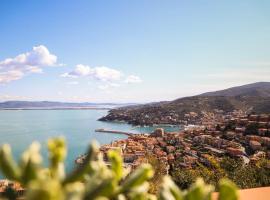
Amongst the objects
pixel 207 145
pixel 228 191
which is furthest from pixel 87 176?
pixel 207 145

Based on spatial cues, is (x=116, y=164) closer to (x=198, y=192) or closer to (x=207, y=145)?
(x=198, y=192)

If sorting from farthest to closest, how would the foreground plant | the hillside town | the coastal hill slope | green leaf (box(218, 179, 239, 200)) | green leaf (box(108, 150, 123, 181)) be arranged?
the coastal hill slope < the hillside town < green leaf (box(108, 150, 123, 181)) < green leaf (box(218, 179, 239, 200)) < the foreground plant

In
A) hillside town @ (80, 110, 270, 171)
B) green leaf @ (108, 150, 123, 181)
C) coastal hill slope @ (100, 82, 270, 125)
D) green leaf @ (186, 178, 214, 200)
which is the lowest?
hillside town @ (80, 110, 270, 171)

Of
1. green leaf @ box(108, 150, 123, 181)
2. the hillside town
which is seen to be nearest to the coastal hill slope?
the hillside town

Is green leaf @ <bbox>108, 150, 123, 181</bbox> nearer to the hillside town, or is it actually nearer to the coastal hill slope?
the hillside town

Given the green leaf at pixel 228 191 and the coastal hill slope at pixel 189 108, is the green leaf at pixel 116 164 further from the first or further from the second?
the coastal hill slope at pixel 189 108

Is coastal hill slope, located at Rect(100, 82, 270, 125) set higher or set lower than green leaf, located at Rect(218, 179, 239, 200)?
lower

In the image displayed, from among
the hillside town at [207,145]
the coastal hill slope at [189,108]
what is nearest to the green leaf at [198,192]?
the hillside town at [207,145]

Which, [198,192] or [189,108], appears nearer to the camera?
[198,192]

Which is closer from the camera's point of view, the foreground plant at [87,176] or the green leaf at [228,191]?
the foreground plant at [87,176]

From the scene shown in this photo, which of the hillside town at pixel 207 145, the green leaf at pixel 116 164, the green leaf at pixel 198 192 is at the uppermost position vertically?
the green leaf at pixel 116 164

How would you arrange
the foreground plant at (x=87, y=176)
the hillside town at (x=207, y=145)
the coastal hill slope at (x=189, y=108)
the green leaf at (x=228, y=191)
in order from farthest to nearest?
the coastal hill slope at (x=189, y=108)
the hillside town at (x=207, y=145)
the green leaf at (x=228, y=191)
the foreground plant at (x=87, y=176)

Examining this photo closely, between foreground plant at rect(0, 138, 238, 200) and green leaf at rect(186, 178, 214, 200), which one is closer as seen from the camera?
foreground plant at rect(0, 138, 238, 200)

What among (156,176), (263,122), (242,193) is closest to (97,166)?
(242,193)
